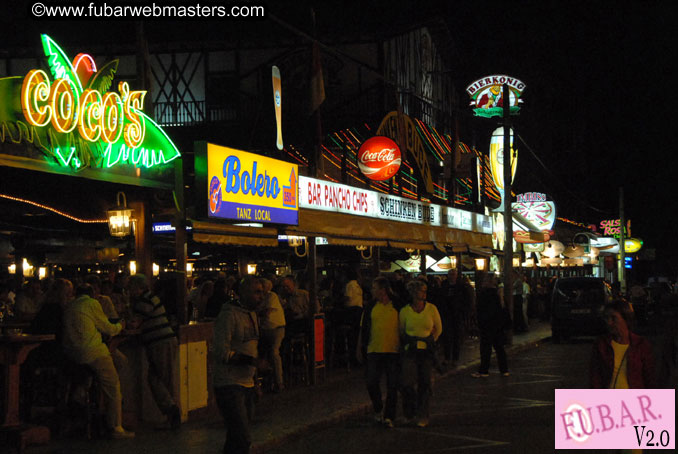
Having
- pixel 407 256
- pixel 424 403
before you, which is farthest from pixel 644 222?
pixel 424 403

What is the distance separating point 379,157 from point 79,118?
33.5 ft

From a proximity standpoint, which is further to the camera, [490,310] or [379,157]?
[379,157]

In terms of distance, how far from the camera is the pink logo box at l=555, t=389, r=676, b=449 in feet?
20.3

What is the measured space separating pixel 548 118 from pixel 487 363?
54095mm

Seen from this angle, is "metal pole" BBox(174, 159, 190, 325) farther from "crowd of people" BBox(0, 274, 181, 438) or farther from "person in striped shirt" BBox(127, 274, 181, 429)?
"person in striped shirt" BBox(127, 274, 181, 429)

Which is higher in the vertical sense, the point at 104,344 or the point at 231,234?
the point at 231,234

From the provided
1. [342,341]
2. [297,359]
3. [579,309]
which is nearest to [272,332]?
[297,359]

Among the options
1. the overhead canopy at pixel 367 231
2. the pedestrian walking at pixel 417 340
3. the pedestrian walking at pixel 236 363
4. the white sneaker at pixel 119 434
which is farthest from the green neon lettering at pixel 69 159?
the overhead canopy at pixel 367 231

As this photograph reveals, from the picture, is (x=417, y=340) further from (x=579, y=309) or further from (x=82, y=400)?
(x=579, y=309)

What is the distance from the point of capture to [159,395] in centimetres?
1038

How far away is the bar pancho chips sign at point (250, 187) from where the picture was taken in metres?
11.1

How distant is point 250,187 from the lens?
39.8ft

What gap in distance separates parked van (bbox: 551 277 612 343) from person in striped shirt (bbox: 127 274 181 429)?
1666cm

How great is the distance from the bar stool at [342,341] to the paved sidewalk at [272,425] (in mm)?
893
